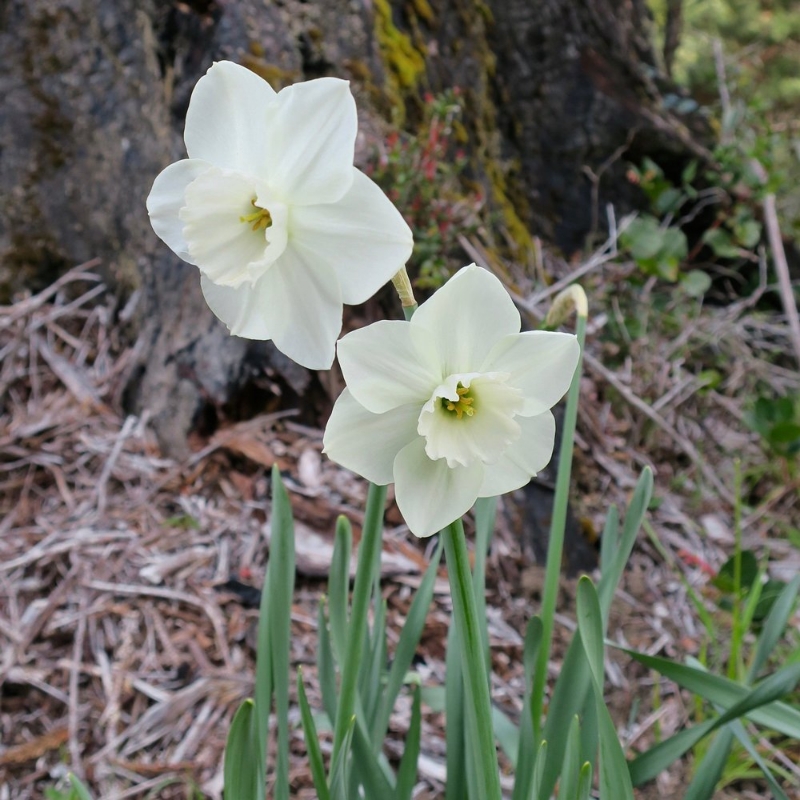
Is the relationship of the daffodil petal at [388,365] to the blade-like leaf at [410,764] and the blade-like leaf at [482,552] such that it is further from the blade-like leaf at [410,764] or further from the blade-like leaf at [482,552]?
the blade-like leaf at [410,764]

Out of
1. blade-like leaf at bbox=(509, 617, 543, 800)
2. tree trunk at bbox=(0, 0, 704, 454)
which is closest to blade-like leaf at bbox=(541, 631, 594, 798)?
blade-like leaf at bbox=(509, 617, 543, 800)

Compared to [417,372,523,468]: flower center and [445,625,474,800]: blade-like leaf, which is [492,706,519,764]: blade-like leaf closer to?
[445,625,474,800]: blade-like leaf

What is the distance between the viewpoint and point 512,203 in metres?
2.92

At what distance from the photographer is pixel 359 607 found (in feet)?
2.40

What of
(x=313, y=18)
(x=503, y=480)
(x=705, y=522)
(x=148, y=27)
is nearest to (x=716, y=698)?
(x=503, y=480)

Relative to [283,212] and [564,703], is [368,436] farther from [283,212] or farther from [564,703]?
[564,703]

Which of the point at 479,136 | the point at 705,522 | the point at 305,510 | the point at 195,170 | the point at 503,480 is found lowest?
the point at 705,522

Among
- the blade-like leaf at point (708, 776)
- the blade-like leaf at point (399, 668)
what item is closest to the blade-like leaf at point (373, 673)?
the blade-like leaf at point (399, 668)

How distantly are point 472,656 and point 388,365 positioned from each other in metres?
0.29

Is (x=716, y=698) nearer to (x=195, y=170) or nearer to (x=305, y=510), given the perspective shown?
(x=195, y=170)

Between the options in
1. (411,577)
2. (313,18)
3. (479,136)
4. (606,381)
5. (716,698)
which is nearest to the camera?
(716,698)

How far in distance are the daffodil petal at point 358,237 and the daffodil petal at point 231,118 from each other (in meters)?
0.08

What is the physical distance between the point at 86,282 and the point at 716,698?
2364 millimetres

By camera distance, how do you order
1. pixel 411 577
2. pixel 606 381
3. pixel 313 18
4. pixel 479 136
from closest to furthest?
pixel 411 577 → pixel 313 18 → pixel 606 381 → pixel 479 136
